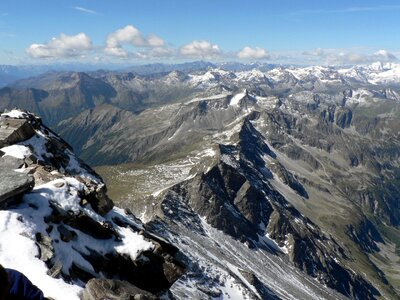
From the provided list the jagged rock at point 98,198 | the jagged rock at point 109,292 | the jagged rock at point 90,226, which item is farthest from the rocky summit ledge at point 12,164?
the jagged rock at point 109,292

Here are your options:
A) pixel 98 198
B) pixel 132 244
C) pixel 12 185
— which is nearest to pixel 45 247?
pixel 12 185

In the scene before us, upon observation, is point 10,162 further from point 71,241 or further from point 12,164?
point 71,241

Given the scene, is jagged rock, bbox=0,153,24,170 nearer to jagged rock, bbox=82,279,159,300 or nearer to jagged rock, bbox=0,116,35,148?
jagged rock, bbox=0,116,35,148

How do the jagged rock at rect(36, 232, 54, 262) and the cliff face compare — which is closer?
the cliff face

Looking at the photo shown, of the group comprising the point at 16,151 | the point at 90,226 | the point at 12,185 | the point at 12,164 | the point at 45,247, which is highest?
the point at 12,185

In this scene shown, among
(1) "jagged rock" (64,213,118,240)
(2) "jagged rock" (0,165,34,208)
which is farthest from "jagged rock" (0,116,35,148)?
(1) "jagged rock" (64,213,118,240)

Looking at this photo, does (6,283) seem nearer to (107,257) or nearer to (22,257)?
(22,257)
